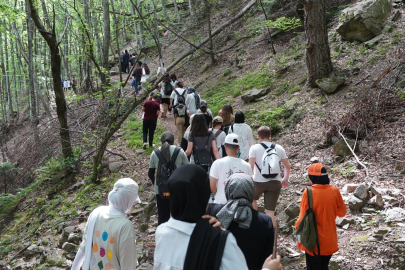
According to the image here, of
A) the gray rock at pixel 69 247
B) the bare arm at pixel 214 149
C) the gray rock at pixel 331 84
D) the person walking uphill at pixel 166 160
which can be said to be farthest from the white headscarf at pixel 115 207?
the gray rock at pixel 331 84

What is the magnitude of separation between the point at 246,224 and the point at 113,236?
1230 millimetres

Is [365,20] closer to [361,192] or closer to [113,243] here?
[361,192]

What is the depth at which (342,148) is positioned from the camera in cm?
786

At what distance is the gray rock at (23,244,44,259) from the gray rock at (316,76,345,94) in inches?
361

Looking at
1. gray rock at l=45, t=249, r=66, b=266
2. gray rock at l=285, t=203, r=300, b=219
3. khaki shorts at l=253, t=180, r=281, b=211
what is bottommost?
gray rock at l=45, t=249, r=66, b=266

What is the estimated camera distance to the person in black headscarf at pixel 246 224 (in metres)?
2.79

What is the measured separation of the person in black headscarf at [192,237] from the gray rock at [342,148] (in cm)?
627

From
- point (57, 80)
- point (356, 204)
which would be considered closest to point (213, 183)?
point (356, 204)

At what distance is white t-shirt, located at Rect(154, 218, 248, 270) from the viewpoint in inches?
76.1

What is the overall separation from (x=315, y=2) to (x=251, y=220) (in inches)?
375

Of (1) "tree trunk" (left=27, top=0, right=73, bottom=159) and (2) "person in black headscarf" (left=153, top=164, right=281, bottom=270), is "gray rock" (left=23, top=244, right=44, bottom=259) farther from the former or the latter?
(2) "person in black headscarf" (left=153, top=164, right=281, bottom=270)

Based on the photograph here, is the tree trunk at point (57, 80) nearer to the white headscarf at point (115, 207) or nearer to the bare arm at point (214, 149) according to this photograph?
the bare arm at point (214, 149)

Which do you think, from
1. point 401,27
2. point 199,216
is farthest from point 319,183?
point 401,27

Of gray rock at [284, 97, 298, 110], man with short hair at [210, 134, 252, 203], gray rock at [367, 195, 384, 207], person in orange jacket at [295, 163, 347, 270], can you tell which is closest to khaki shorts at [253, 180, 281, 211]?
man with short hair at [210, 134, 252, 203]
